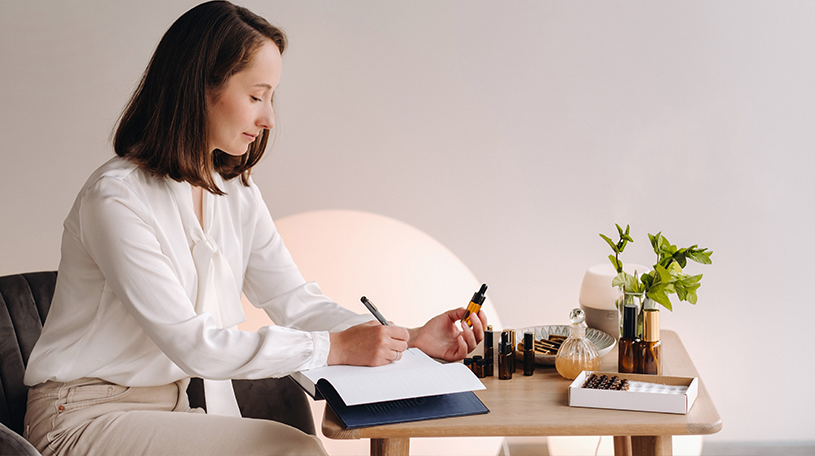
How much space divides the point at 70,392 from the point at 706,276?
1.78m

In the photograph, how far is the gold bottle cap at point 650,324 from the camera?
1.17 m

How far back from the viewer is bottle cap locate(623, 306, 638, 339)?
1.18m

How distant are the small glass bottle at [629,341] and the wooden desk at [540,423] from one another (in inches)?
4.7

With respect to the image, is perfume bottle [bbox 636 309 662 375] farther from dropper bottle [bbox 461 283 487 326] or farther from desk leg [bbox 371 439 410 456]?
desk leg [bbox 371 439 410 456]

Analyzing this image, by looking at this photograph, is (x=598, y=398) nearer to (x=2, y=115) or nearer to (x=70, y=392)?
(x=70, y=392)

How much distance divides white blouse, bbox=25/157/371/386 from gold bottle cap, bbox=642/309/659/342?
555 millimetres

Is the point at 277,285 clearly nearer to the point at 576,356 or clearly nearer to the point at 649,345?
the point at 576,356

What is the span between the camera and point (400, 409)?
3.33 feet

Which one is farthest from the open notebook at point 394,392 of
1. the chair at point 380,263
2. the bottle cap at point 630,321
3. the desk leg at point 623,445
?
the chair at point 380,263

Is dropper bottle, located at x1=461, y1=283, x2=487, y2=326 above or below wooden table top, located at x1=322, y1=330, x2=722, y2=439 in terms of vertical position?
above

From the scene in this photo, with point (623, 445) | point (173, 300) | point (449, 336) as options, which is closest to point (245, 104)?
point (173, 300)

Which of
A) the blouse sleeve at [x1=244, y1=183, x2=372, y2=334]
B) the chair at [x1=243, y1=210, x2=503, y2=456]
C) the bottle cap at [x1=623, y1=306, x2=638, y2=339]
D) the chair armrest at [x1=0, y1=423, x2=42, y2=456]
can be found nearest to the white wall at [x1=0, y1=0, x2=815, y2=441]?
the chair at [x1=243, y1=210, x2=503, y2=456]

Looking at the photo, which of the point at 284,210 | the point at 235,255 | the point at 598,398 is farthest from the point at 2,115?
the point at 598,398

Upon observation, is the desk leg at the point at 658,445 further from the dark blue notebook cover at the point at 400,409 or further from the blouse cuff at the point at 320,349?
the blouse cuff at the point at 320,349
